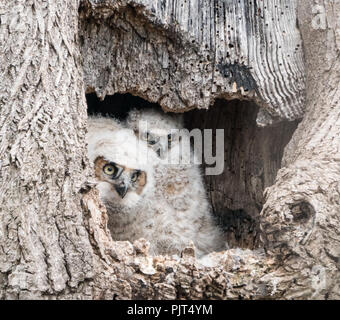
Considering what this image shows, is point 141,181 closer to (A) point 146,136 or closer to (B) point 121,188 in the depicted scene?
(B) point 121,188

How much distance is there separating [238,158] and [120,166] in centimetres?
81

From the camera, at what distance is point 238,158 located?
3.34 meters

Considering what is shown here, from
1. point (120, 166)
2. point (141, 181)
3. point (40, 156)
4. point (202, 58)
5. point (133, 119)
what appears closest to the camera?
point (40, 156)

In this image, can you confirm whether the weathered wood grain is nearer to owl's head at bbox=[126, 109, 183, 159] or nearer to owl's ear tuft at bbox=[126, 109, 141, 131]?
owl's head at bbox=[126, 109, 183, 159]

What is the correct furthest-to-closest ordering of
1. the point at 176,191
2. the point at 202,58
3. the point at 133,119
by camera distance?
the point at 133,119
the point at 176,191
the point at 202,58

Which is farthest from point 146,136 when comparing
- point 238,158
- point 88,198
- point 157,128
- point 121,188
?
point 88,198

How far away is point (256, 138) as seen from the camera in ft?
10.5

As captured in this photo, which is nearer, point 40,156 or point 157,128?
point 40,156

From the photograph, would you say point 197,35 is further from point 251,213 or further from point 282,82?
point 251,213

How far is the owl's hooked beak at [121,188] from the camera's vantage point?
306 centimetres

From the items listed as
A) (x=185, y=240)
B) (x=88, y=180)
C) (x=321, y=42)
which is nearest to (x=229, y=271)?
(x=88, y=180)

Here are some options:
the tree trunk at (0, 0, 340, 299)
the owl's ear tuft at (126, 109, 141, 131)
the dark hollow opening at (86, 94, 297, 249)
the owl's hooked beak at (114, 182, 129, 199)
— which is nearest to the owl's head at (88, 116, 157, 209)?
the owl's hooked beak at (114, 182, 129, 199)

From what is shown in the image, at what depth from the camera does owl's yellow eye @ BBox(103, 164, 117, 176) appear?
3.07 metres

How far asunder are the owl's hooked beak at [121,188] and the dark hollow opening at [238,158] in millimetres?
645
